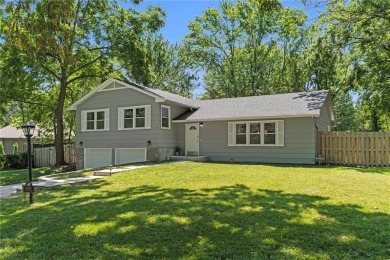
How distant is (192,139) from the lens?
684 inches

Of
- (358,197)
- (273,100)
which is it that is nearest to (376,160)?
(273,100)

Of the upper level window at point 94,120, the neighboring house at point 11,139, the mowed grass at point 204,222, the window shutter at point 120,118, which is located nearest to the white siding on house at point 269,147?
the window shutter at point 120,118

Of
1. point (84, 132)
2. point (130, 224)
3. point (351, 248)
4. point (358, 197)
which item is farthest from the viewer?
point (84, 132)

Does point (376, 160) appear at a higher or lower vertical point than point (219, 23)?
lower

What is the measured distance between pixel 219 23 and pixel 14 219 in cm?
2992

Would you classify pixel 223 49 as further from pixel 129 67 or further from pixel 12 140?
pixel 12 140

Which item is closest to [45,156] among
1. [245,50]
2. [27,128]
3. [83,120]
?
[83,120]

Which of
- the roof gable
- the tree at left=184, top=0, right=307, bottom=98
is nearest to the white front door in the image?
the roof gable

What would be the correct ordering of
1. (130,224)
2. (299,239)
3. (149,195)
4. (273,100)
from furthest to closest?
1. (273,100)
2. (149,195)
3. (130,224)
4. (299,239)

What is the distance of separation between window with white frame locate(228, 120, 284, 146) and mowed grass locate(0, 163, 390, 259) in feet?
21.2

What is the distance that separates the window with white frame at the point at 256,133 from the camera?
590 inches

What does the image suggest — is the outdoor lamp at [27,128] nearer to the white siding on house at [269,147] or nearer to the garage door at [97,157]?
the white siding on house at [269,147]

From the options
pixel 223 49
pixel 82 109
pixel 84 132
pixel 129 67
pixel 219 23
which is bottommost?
pixel 84 132

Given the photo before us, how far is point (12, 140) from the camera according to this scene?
34.2m
